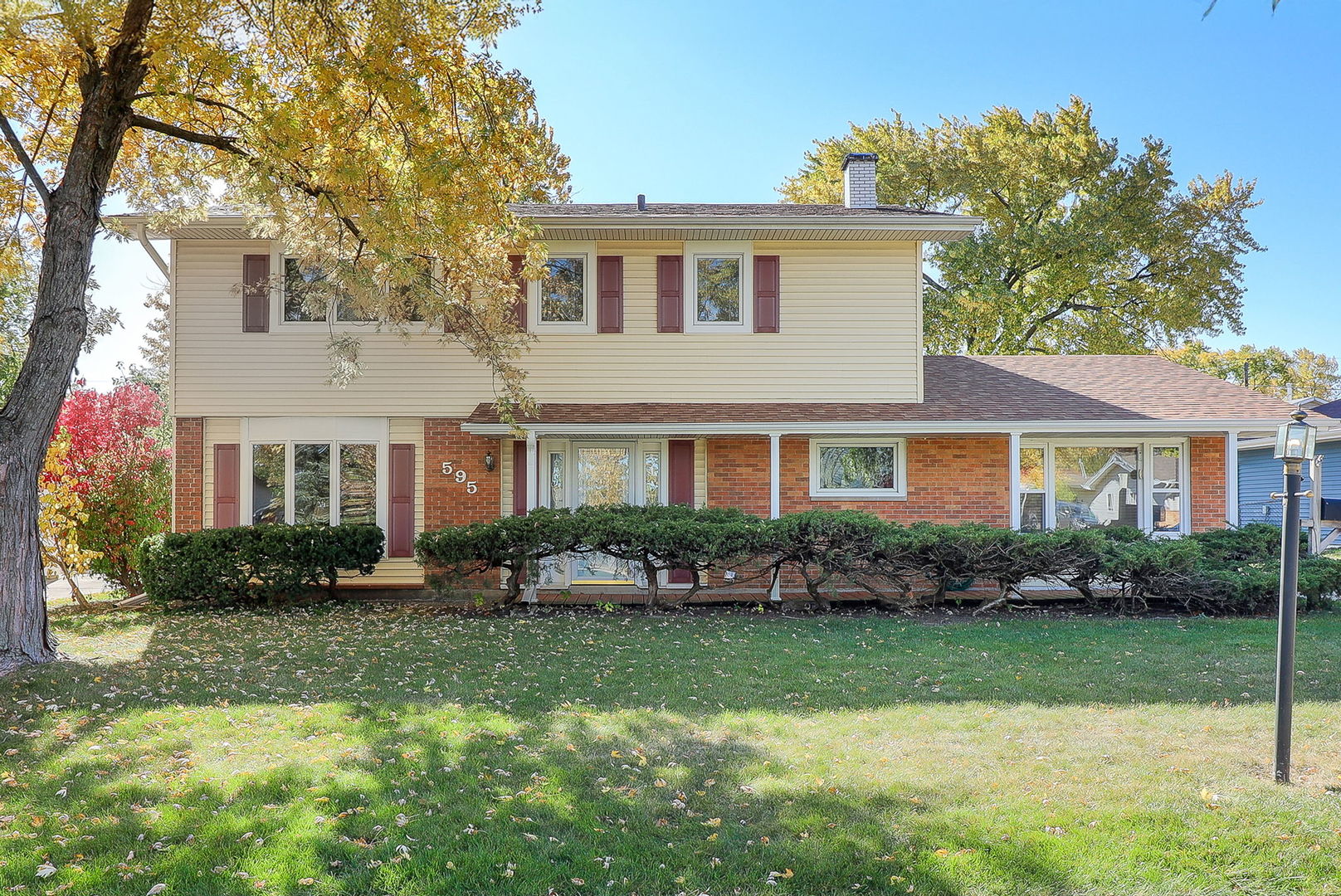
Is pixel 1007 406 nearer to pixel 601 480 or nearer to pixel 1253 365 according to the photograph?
pixel 601 480

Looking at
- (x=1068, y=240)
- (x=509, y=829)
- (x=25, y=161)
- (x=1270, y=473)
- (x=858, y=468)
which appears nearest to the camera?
(x=509, y=829)

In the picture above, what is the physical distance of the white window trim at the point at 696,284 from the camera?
11680 millimetres

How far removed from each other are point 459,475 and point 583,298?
10.3 feet

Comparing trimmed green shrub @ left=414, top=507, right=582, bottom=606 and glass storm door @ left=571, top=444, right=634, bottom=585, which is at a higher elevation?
glass storm door @ left=571, top=444, right=634, bottom=585

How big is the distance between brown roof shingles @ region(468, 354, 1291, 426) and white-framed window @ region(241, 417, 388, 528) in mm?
1811

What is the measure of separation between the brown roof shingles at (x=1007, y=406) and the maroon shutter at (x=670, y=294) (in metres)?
1.17

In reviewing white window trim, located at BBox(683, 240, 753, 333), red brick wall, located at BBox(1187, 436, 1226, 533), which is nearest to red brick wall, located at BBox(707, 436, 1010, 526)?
white window trim, located at BBox(683, 240, 753, 333)

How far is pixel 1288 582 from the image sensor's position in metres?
4.16

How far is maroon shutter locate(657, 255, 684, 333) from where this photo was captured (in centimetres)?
1171

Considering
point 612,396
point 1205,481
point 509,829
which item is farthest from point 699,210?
point 509,829

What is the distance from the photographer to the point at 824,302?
11766mm

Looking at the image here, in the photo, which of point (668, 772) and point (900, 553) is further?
point (900, 553)

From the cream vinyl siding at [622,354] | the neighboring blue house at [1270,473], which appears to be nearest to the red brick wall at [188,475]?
the cream vinyl siding at [622,354]

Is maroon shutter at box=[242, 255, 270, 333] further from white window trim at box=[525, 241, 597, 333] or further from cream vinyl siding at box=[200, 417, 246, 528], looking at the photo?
white window trim at box=[525, 241, 597, 333]
